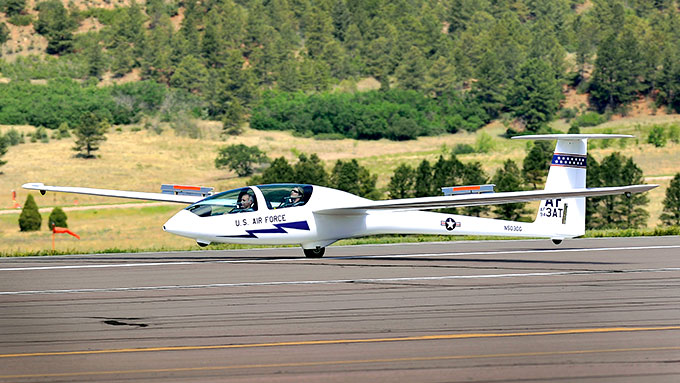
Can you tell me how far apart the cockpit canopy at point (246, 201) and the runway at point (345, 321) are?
1.23 meters

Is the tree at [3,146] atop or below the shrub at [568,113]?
below

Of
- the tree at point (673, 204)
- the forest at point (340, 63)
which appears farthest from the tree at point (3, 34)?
the tree at point (673, 204)

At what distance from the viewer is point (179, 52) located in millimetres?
157875

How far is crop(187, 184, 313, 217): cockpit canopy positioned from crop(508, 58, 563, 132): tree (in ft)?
381

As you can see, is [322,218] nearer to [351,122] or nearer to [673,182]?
[673,182]

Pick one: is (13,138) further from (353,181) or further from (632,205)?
(632,205)

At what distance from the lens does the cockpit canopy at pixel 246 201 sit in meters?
20.4

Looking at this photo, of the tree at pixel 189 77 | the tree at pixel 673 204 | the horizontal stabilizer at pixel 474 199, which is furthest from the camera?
the tree at pixel 189 77

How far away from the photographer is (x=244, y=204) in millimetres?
20531

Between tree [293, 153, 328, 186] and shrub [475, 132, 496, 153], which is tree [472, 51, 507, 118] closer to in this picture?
shrub [475, 132, 496, 153]

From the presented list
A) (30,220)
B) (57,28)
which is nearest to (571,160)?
(30,220)

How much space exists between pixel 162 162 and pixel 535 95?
5708cm

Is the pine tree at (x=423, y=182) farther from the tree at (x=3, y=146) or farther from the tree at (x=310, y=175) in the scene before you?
the tree at (x=3, y=146)

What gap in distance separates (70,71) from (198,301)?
14852 centimetres
